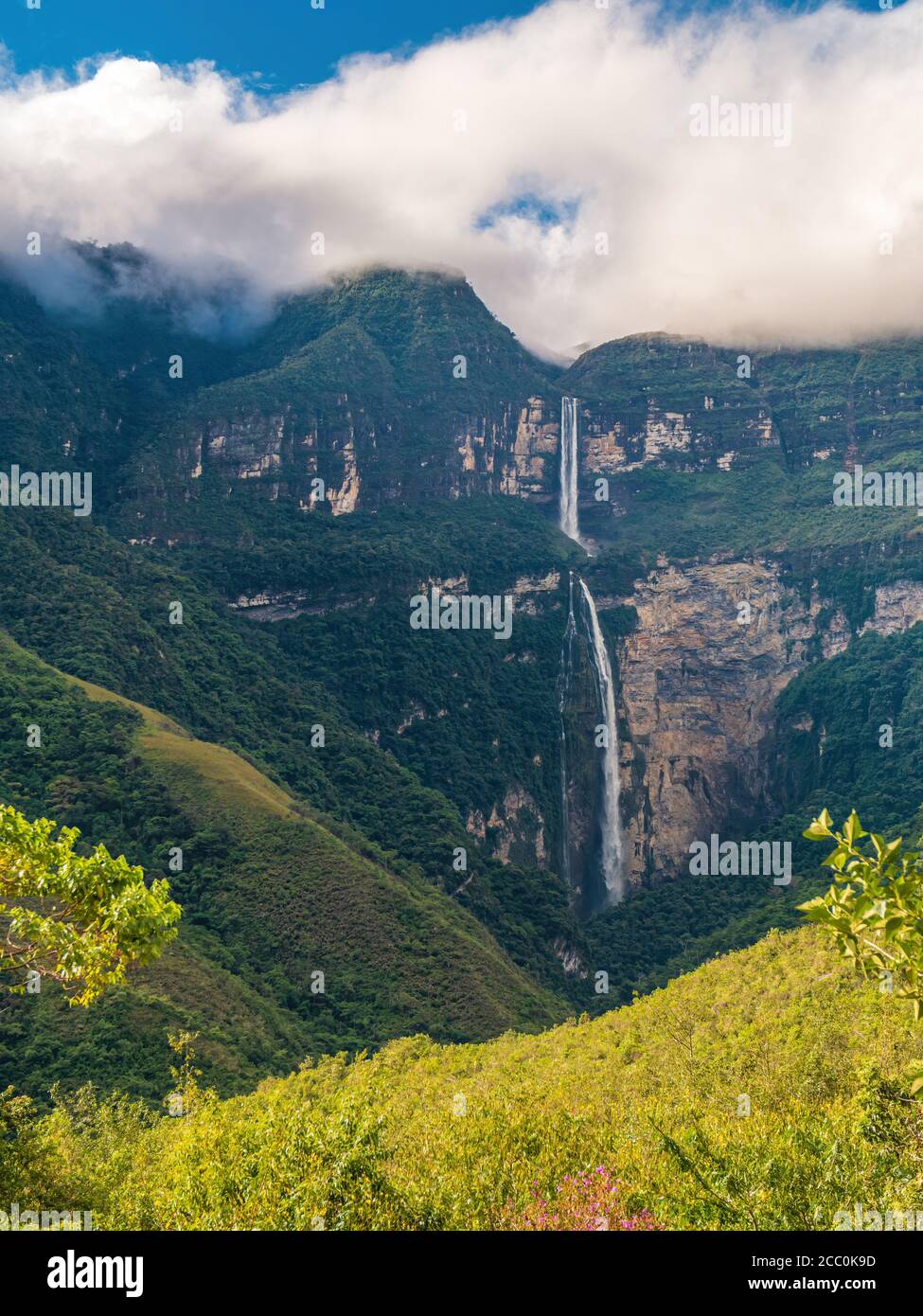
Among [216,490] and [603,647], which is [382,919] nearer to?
[603,647]

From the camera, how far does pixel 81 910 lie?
13.6 meters

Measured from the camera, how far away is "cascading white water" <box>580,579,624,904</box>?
11500 cm

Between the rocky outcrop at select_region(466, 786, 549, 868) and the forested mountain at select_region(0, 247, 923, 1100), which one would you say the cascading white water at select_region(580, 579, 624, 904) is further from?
the rocky outcrop at select_region(466, 786, 549, 868)

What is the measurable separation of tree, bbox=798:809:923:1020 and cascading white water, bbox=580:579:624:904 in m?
107

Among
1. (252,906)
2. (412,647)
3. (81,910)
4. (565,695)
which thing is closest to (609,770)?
(565,695)

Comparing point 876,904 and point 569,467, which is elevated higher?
point 569,467

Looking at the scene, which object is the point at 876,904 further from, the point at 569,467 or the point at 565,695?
the point at 569,467

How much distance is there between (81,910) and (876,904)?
9.35 metres

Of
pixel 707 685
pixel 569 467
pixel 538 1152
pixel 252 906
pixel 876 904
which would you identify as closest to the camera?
pixel 876 904

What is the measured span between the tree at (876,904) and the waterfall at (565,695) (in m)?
101

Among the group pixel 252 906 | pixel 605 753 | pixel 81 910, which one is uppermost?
pixel 605 753

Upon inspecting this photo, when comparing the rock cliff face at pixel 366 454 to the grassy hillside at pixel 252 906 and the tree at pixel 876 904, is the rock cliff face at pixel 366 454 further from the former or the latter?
the tree at pixel 876 904

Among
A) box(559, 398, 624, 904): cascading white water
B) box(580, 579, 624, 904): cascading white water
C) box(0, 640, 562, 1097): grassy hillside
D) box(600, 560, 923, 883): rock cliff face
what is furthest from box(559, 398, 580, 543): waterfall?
box(0, 640, 562, 1097): grassy hillside

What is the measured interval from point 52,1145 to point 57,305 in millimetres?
141828
